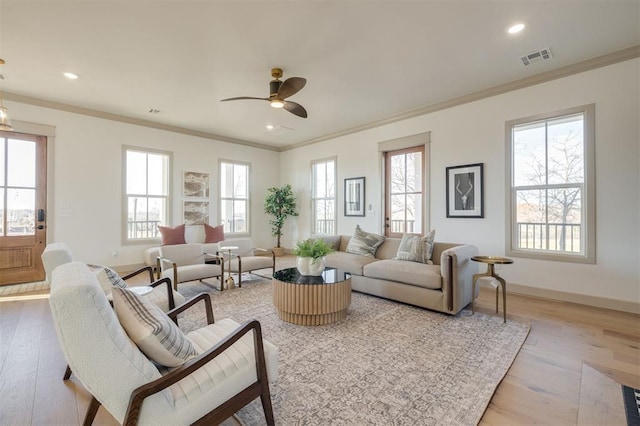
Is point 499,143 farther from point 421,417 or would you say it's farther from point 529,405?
point 421,417

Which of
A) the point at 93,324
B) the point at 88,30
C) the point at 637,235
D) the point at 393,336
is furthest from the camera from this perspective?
the point at 637,235

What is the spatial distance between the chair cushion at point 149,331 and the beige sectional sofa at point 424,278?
2.78m

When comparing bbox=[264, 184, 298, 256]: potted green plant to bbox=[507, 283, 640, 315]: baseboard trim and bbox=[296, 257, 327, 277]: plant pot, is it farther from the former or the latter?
bbox=[507, 283, 640, 315]: baseboard trim

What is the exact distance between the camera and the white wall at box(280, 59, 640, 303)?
11.0 ft

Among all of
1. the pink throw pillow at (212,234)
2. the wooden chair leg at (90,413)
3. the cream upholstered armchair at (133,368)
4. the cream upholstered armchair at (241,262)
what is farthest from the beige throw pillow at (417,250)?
the pink throw pillow at (212,234)

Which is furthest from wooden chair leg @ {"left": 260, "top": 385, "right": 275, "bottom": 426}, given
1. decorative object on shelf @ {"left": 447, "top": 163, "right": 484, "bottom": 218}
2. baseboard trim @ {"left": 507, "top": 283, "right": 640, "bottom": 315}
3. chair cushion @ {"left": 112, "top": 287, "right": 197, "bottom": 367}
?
decorative object on shelf @ {"left": 447, "top": 163, "right": 484, "bottom": 218}

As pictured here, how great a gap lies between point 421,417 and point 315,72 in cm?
387

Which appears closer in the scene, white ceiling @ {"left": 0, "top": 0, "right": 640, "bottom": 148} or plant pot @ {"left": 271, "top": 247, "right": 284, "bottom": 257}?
white ceiling @ {"left": 0, "top": 0, "right": 640, "bottom": 148}

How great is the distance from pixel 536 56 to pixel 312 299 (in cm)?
399

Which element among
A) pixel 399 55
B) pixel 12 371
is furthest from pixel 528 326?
pixel 12 371

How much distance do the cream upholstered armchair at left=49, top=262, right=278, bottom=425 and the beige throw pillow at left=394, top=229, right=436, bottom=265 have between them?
285cm

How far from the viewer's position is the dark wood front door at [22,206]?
14.8ft

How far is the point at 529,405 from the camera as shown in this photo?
5.91ft

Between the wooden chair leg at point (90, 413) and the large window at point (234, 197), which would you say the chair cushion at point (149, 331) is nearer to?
the wooden chair leg at point (90, 413)
